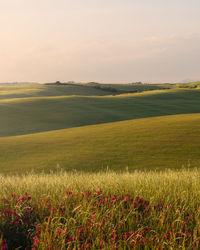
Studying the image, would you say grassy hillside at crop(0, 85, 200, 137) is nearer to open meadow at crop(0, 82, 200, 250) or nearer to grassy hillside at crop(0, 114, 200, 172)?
open meadow at crop(0, 82, 200, 250)

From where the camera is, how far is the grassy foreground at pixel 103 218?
418 centimetres

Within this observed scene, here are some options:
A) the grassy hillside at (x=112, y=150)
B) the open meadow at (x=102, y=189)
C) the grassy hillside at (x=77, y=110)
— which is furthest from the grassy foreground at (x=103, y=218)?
the grassy hillside at (x=77, y=110)

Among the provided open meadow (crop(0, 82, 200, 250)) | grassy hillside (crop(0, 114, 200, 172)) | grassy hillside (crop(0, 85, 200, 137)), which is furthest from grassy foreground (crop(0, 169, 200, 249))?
grassy hillside (crop(0, 85, 200, 137))

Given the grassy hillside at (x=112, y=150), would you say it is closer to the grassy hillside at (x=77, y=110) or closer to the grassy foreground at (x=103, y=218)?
the grassy foreground at (x=103, y=218)

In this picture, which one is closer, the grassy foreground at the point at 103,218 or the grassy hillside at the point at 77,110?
the grassy foreground at the point at 103,218

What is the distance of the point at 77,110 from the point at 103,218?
2233 inches

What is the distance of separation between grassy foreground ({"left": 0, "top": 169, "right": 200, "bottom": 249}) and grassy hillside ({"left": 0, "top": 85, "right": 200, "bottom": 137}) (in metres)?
38.5

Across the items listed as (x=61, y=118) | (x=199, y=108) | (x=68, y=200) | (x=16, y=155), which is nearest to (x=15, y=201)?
(x=68, y=200)

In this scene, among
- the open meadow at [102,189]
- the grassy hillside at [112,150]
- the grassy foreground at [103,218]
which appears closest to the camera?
the grassy foreground at [103,218]

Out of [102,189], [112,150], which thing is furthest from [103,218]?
[112,150]

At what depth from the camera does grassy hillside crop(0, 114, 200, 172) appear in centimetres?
1579

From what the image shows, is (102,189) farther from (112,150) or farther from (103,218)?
(112,150)

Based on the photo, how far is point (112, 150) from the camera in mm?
18625

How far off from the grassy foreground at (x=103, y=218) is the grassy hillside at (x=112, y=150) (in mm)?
6952
